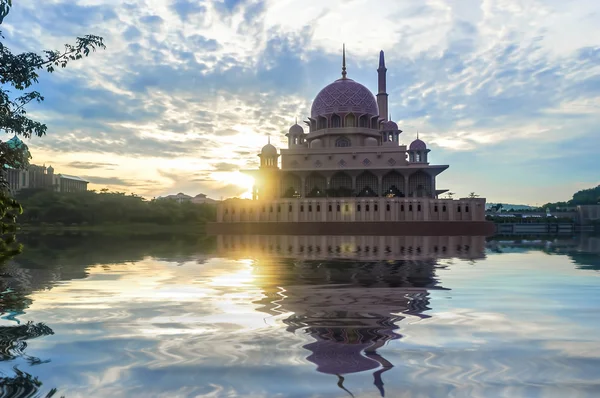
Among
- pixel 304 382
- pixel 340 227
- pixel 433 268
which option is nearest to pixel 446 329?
pixel 304 382

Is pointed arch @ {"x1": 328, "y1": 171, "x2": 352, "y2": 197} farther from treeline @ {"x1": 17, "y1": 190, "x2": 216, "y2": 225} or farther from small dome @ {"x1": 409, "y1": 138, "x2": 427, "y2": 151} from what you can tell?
treeline @ {"x1": 17, "y1": 190, "x2": 216, "y2": 225}

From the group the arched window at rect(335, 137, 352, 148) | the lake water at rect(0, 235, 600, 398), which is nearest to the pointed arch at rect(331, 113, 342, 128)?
the arched window at rect(335, 137, 352, 148)

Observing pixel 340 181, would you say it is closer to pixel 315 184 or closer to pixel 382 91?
pixel 315 184

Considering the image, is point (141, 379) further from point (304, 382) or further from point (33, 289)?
point (33, 289)

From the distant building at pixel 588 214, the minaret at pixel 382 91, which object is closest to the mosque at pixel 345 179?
the minaret at pixel 382 91

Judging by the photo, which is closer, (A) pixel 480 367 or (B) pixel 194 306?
(A) pixel 480 367
